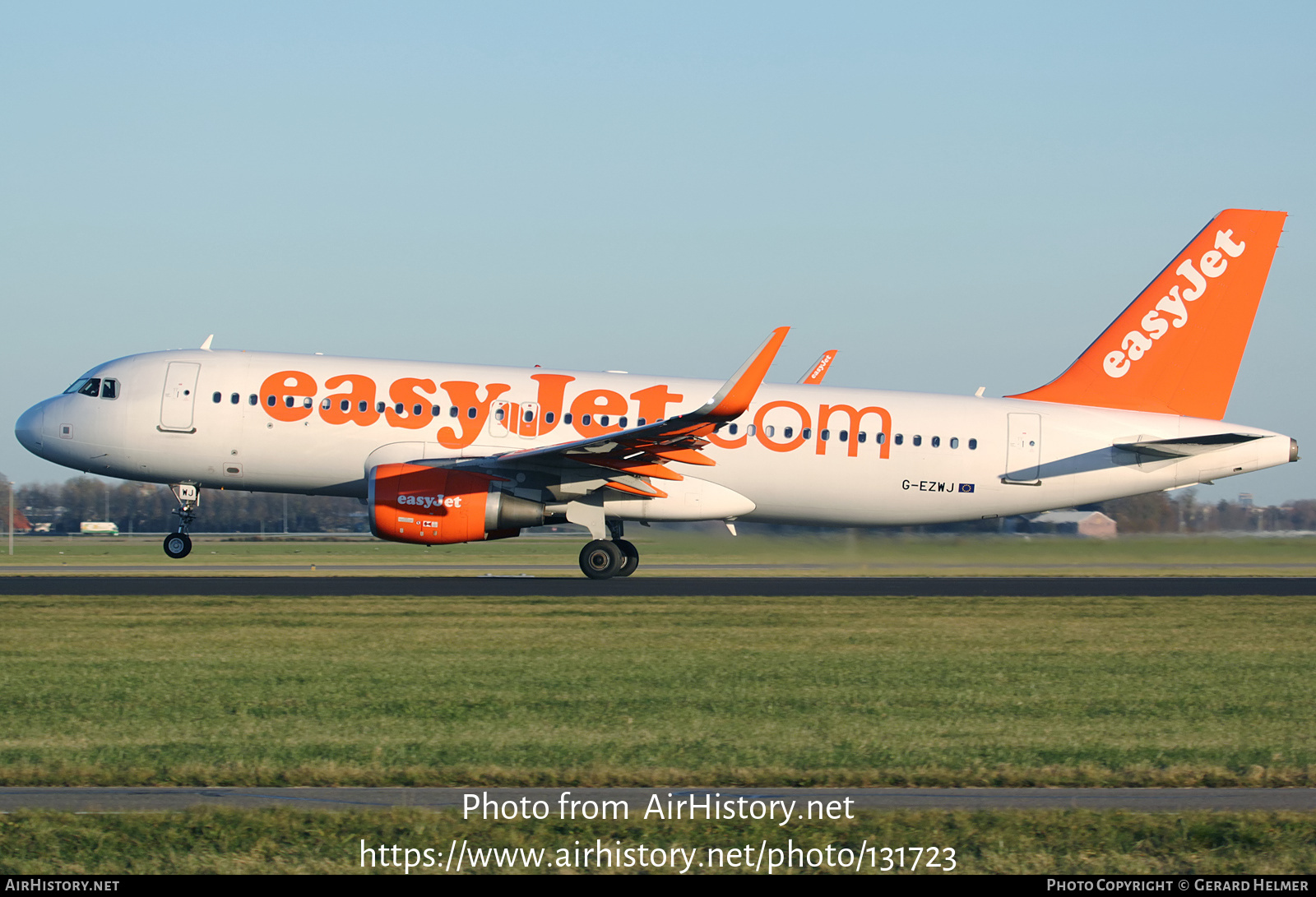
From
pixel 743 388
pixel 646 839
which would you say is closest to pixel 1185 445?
pixel 743 388

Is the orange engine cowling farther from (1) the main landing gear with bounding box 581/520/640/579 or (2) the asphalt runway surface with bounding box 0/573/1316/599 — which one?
(1) the main landing gear with bounding box 581/520/640/579

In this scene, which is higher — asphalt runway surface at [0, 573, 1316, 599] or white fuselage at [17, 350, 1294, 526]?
white fuselage at [17, 350, 1294, 526]

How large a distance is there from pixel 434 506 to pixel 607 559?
4.24 m

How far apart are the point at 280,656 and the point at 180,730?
13.8 feet

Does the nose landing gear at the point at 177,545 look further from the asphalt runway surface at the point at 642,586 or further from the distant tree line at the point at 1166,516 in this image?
the distant tree line at the point at 1166,516

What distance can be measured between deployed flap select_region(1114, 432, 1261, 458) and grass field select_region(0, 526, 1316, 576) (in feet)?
12.3

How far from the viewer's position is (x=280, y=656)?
48.1ft

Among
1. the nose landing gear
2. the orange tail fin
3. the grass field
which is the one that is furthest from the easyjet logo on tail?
the nose landing gear

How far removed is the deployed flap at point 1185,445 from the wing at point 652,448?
32.3ft

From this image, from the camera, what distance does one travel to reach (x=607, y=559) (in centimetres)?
2775

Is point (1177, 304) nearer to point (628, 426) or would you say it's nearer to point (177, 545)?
point (628, 426)

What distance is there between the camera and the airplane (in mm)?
27000
